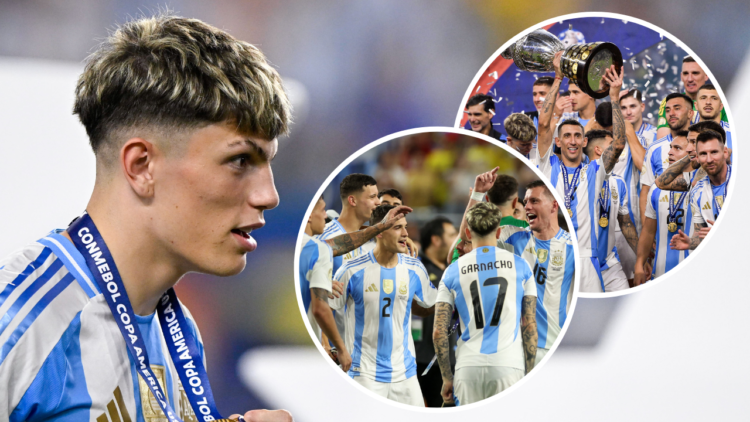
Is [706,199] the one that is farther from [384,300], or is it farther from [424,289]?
[384,300]

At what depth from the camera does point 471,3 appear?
273cm

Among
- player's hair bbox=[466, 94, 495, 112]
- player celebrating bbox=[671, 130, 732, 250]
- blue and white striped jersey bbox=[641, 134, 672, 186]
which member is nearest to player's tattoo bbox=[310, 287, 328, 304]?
player's hair bbox=[466, 94, 495, 112]

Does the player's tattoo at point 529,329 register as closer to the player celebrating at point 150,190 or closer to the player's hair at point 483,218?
the player's hair at point 483,218

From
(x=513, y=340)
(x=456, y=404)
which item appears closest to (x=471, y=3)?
(x=513, y=340)

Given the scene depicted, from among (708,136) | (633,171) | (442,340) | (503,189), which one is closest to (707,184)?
(708,136)

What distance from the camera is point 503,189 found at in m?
2.55

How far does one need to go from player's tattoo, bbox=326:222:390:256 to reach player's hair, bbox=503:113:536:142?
85cm

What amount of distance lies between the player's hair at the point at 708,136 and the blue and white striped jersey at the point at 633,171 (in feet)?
0.85

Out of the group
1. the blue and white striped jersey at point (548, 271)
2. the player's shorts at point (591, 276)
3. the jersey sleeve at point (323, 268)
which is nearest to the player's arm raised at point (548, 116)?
the blue and white striped jersey at point (548, 271)

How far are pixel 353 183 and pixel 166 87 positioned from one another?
1.64 meters

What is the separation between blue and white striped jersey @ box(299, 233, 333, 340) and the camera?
2469 mm

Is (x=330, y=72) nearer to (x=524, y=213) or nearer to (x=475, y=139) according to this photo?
(x=475, y=139)

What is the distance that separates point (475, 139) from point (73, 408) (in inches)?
82.4

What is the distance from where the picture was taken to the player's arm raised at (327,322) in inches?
97.8
